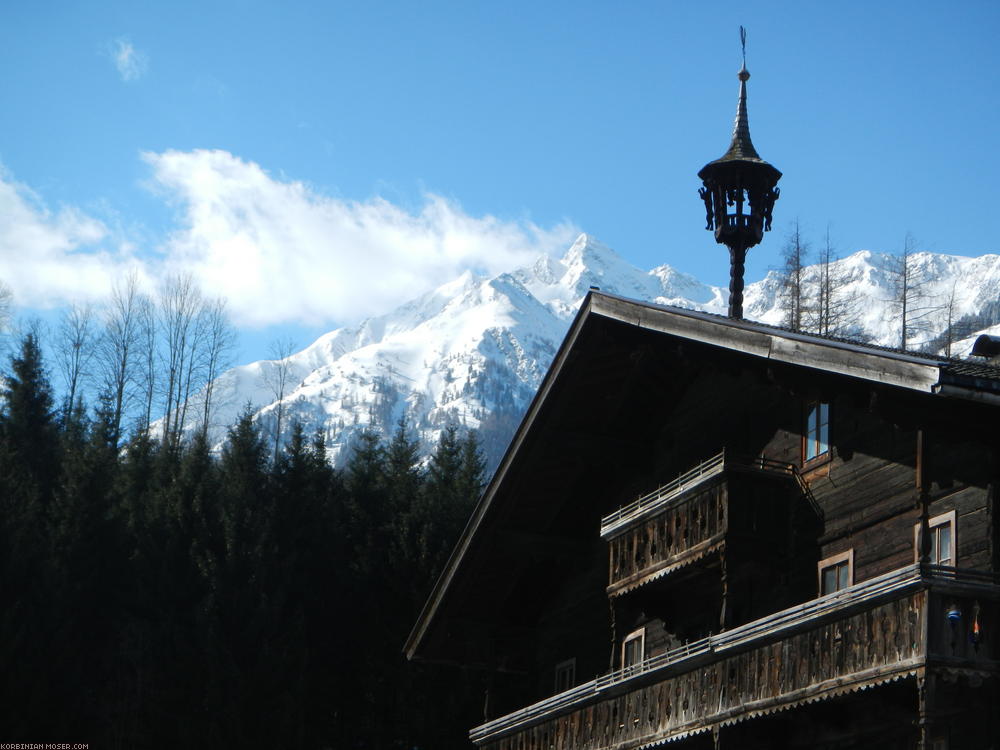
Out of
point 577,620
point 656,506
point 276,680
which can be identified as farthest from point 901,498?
point 276,680

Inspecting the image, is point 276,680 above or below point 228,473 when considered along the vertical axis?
below

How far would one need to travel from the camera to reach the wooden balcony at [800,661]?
56.1 feet

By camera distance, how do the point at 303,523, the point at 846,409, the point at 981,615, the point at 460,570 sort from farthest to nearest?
the point at 303,523, the point at 460,570, the point at 846,409, the point at 981,615

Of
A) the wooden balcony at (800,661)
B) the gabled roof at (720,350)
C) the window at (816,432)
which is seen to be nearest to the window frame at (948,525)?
the wooden balcony at (800,661)

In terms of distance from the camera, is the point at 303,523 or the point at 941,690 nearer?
the point at 941,690

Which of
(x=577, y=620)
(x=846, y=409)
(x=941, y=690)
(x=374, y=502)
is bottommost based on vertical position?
(x=941, y=690)

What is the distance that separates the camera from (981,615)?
A: 17.2 metres

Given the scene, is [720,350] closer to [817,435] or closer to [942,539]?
[817,435]

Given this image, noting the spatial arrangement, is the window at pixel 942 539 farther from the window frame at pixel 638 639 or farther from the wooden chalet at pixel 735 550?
the window frame at pixel 638 639

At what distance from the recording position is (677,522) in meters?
23.7

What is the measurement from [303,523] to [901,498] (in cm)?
2860

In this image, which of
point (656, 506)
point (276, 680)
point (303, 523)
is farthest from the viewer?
point (303, 523)

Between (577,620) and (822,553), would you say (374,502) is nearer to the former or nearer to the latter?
(577,620)

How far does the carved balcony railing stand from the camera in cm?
2242
